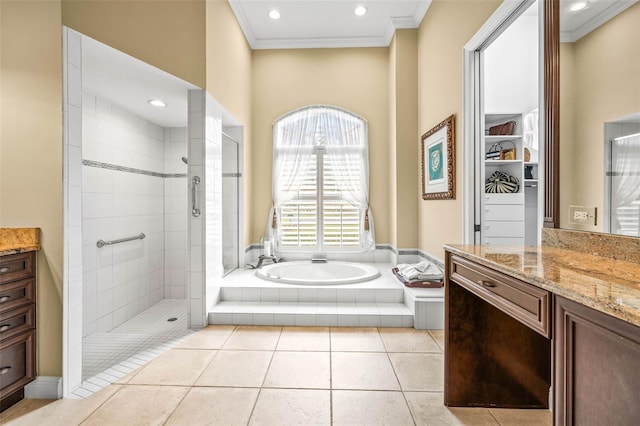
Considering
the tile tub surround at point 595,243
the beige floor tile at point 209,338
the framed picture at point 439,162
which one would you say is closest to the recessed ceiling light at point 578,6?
the tile tub surround at point 595,243

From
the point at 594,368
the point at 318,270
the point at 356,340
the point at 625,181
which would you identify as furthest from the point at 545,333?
the point at 318,270

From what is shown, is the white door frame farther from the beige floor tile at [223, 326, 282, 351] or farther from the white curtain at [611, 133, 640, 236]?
the beige floor tile at [223, 326, 282, 351]

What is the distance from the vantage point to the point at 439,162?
9.34ft

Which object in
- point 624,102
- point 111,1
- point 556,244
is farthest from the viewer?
point 111,1

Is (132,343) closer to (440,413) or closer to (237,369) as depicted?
(237,369)

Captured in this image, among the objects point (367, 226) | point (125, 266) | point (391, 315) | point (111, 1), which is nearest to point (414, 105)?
point (367, 226)

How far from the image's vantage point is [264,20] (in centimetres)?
347

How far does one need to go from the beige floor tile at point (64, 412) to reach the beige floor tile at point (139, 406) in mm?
51

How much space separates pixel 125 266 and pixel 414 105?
11.4 feet

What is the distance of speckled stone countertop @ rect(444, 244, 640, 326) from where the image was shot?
2.28 feet

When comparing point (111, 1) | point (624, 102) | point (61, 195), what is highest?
point (111, 1)

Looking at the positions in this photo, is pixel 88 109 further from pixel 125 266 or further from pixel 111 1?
pixel 125 266

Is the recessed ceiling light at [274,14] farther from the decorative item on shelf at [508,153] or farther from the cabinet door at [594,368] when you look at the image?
the cabinet door at [594,368]

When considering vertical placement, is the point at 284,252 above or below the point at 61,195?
below
